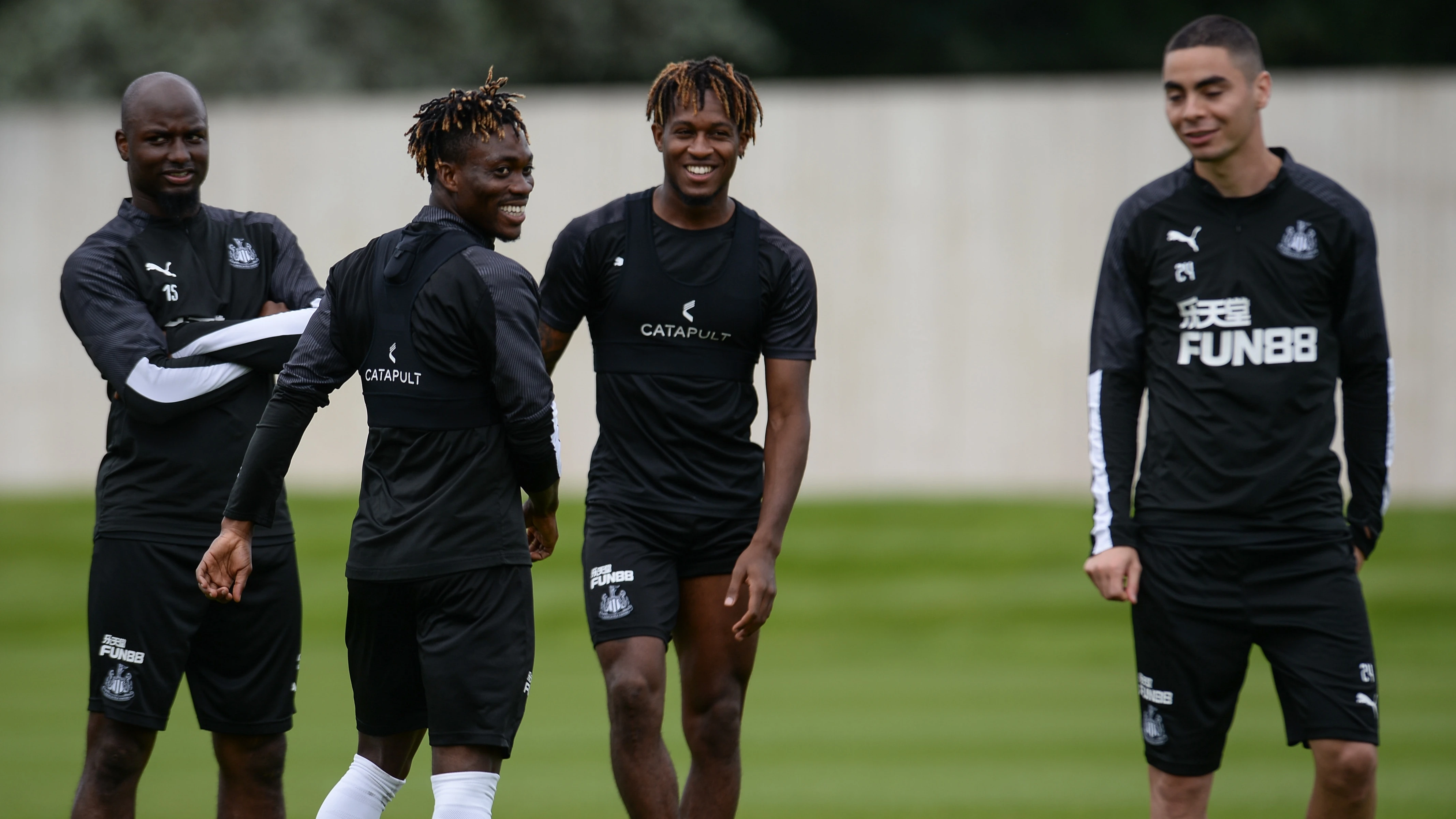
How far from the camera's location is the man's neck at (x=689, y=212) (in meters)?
5.20

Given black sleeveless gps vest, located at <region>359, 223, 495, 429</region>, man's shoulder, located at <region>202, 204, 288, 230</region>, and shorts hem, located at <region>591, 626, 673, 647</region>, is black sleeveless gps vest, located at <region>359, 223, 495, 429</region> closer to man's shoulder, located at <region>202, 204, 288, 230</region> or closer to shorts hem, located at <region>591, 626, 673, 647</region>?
shorts hem, located at <region>591, 626, 673, 647</region>

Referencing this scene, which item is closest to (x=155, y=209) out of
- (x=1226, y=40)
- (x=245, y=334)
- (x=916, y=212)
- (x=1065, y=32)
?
(x=245, y=334)

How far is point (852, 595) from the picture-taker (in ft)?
44.4

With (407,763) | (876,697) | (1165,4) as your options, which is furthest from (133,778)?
(1165,4)

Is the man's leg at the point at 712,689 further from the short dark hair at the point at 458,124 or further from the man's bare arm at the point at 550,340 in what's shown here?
the short dark hair at the point at 458,124

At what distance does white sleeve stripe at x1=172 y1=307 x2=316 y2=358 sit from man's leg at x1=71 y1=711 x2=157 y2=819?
1.16 m

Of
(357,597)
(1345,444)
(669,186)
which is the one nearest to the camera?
(357,597)

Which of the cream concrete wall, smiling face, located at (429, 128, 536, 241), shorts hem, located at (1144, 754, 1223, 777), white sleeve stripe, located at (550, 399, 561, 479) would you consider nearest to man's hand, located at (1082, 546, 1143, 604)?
shorts hem, located at (1144, 754, 1223, 777)

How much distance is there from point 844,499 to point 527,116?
15.2ft

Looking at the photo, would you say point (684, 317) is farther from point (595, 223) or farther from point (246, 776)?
point (246, 776)

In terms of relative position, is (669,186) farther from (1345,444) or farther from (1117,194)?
(1117,194)

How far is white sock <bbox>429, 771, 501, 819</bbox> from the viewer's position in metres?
4.15

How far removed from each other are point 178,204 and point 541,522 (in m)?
1.61

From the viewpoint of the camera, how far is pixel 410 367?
4.24 m
